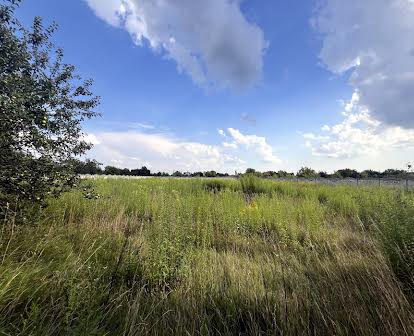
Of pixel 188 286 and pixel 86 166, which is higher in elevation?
pixel 86 166

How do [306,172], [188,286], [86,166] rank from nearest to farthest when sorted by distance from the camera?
[188,286]
[86,166]
[306,172]

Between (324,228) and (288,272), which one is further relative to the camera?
(324,228)

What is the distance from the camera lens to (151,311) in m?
2.67

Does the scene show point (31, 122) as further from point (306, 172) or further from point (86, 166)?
point (306, 172)

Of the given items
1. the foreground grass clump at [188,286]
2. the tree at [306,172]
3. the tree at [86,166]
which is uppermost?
the tree at [306,172]

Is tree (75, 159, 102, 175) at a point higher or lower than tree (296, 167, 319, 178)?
lower

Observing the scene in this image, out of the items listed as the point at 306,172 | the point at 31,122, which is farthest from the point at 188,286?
the point at 306,172

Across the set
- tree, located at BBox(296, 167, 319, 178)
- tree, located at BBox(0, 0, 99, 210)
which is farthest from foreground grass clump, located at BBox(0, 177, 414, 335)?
tree, located at BBox(296, 167, 319, 178)

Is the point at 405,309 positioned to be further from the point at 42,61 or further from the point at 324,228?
the point at 42,61

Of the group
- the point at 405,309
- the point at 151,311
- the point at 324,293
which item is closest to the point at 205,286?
the point at 151,311

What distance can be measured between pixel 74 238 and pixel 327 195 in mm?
9262

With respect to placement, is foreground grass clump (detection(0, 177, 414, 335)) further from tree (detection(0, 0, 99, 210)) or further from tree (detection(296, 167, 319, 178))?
tree (detection(296, 167, 319, 178))

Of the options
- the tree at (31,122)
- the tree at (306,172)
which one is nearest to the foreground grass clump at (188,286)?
the tree at (31,122)

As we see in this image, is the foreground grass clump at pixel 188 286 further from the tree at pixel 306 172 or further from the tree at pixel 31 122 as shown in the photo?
the tree at pixel 306 172
